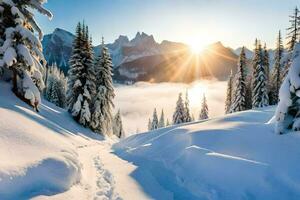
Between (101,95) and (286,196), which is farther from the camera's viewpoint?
(101,95)

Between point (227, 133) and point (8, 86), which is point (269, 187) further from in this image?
point (8, 86)

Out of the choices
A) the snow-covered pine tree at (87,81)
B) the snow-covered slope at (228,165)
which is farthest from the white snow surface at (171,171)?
the snow-covered pine tree at (87,81)

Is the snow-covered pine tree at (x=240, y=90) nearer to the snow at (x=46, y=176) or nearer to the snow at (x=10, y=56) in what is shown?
the snow at (x=10, y=56)

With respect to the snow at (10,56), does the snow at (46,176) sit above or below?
below

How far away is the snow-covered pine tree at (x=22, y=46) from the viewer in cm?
2548

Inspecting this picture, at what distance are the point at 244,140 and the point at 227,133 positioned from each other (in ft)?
5.27

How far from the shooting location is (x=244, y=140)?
15758 mm

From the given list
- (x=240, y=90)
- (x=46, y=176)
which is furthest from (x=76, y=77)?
(x=46, y=176)

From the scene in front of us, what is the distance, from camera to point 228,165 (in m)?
12.6

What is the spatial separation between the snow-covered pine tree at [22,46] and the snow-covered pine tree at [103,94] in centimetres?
1718

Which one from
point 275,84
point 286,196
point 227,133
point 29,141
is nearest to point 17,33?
point 29,141

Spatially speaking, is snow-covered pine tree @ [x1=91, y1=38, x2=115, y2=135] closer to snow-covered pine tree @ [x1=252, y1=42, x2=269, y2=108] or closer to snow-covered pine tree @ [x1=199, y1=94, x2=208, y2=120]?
snow-covered pine tree @ [x1=252, y1=42, x2=269, y2=108]

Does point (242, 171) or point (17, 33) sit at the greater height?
point (17, 33)

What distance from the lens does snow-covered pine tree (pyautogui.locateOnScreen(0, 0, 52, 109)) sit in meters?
25.5
